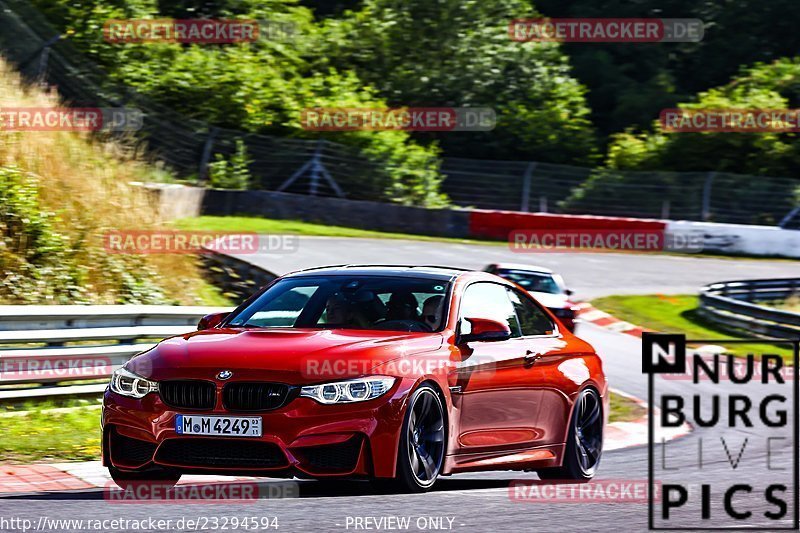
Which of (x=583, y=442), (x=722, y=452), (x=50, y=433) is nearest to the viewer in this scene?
(x=583, y=442)

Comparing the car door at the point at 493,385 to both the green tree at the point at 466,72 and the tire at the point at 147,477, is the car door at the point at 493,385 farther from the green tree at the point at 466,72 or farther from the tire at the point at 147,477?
the green tree at the point at 466,72

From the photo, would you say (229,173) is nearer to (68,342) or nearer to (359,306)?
(68,342)

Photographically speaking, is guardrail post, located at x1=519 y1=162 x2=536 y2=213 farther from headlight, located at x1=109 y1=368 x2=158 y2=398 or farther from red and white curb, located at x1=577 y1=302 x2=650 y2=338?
headlight, located at x1=109 y1=368 x2=158 y2=398

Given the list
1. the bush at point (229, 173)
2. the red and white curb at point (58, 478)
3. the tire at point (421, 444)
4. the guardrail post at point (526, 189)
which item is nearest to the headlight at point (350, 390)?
the tire at point (421, 444)

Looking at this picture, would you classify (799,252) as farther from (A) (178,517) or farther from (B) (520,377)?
(A) (178,517)

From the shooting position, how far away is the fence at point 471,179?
35062 mm

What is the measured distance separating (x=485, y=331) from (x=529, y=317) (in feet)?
3.74

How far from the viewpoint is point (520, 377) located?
8.65 meters

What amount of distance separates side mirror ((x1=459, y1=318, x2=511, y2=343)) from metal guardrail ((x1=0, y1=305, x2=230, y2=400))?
4370mm

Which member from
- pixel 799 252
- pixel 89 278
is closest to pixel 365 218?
pixel 799 252

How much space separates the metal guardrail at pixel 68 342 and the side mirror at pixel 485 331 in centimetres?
437

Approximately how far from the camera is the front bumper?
712 cm

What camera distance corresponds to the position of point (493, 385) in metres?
8.36

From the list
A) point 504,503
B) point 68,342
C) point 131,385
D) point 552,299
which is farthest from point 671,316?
point 131,385
